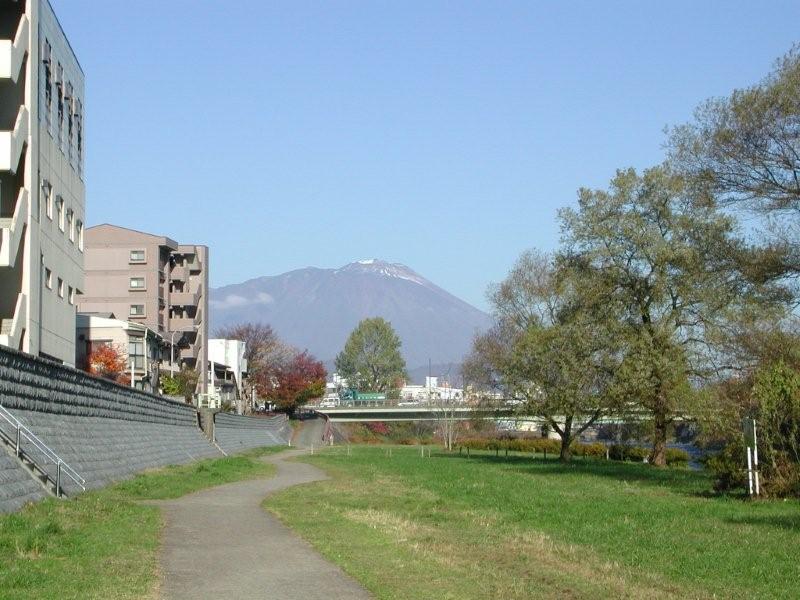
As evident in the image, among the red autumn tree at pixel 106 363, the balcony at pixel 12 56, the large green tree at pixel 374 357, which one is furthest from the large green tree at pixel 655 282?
the large green tree at pixel 374 357

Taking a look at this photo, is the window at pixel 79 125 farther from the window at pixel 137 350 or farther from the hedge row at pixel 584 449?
the hedge row at pixel 584 449

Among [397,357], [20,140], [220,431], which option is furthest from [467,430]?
[20,140]

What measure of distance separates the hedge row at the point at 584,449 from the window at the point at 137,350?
92.0 feet

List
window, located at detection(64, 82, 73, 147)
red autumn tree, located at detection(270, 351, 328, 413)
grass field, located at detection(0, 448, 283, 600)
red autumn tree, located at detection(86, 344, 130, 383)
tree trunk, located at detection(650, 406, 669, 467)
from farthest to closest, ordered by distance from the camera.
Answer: red autumn tree, located at detection(270, 351, 328, 413) < red autumn tree, located at detection(86, 344, 130, 383) < window, located at detection(64, 82, 73, 147) < tree trunk, located at detection(650, 406, 669, 467) < grass field, located at detection(0, 448, 283, 600)

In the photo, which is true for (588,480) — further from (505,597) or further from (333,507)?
(505,597)

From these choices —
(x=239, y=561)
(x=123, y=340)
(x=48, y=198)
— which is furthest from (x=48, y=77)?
(x=123, y=340)

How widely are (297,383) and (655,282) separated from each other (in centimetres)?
8664

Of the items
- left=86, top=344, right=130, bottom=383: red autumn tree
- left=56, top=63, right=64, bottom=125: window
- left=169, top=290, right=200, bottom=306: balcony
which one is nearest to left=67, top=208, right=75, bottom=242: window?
left=56, top=63, right=64, bottom=125: window

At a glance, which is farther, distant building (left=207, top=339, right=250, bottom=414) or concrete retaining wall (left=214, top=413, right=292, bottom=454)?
distant building (left=207, top=339, right=250, bottom=414)

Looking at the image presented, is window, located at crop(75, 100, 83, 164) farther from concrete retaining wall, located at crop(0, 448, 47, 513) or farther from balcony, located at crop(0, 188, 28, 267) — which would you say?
concrete retaining wall, located at crop(0, 448, 47, 513)

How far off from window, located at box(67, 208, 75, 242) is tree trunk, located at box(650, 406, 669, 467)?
A: 25135mm

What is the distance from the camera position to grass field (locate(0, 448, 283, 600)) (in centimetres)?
1055

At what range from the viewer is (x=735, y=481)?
88.8 ft

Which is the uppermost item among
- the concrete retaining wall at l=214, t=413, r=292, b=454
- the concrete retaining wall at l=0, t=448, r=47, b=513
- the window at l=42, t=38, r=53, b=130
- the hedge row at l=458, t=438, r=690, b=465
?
the window at l=42, t=38, r=53, b=130
